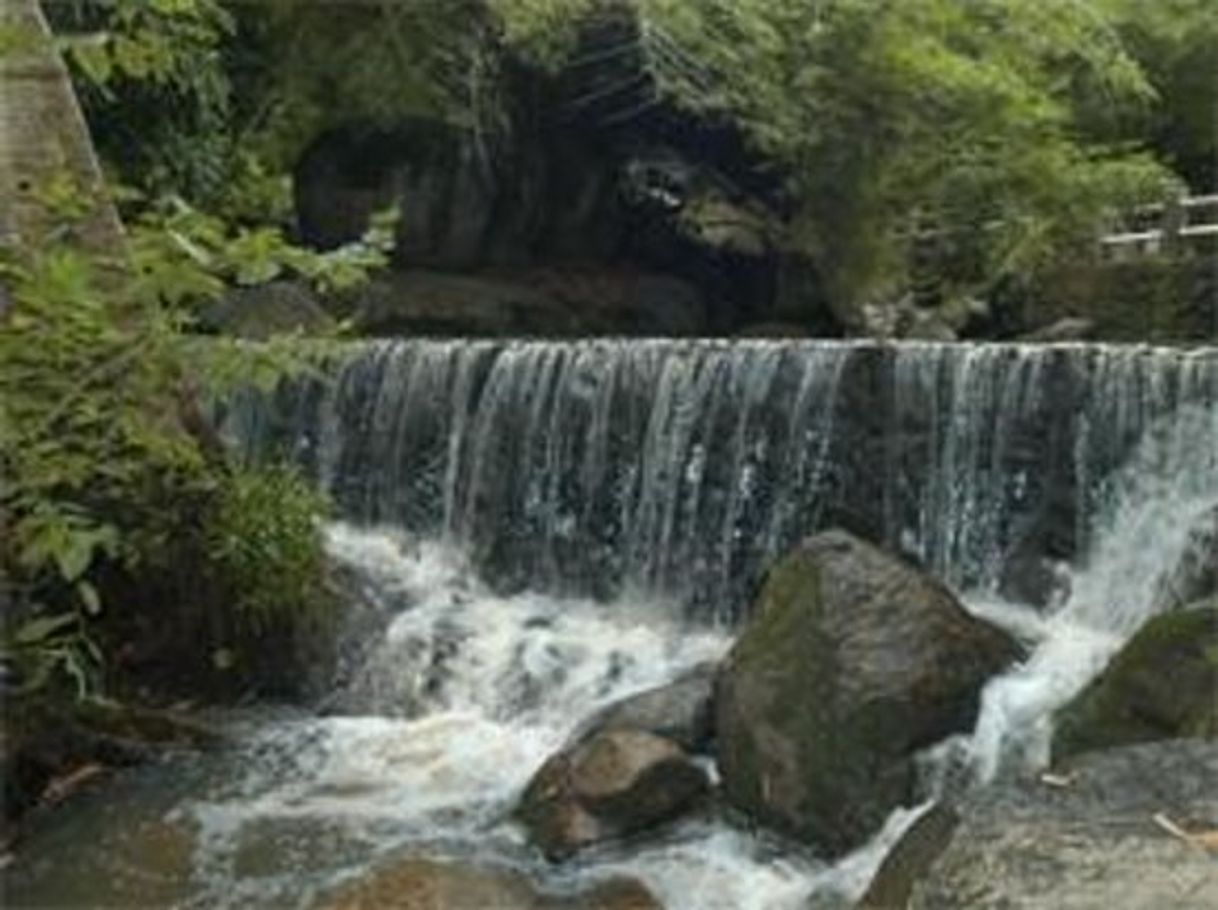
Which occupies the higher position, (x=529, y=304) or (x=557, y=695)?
(x=529, y=304)

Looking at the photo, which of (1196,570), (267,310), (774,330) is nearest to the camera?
(1196,570)

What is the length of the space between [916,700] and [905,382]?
133 inches

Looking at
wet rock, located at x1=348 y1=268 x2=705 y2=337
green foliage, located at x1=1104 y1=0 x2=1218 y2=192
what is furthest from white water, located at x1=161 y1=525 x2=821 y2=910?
green foliage, located at x1=1104 y1=0 x2=1218 y2=192

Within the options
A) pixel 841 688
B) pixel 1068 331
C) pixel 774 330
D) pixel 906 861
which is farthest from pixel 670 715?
pixel 774 330

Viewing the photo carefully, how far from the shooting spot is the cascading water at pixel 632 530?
6.03 metres

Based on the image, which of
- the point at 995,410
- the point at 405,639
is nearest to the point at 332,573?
the point at 405,639

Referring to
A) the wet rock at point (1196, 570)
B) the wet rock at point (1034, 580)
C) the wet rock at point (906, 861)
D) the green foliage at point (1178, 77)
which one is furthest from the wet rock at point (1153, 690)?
the green foliage at point (1178, 77)

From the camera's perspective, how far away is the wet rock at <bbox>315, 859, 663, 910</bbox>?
5.38 metres

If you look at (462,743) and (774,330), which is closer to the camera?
(462,743)

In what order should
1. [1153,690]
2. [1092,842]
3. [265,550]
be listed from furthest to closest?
[265,550] < [1153,690] < [1092,842]

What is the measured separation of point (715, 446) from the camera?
376 inches

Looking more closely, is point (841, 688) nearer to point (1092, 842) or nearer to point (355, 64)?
point (1092, 842)

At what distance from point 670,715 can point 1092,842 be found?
3.65 metres

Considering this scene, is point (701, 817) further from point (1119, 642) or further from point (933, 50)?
point (933, 50)
